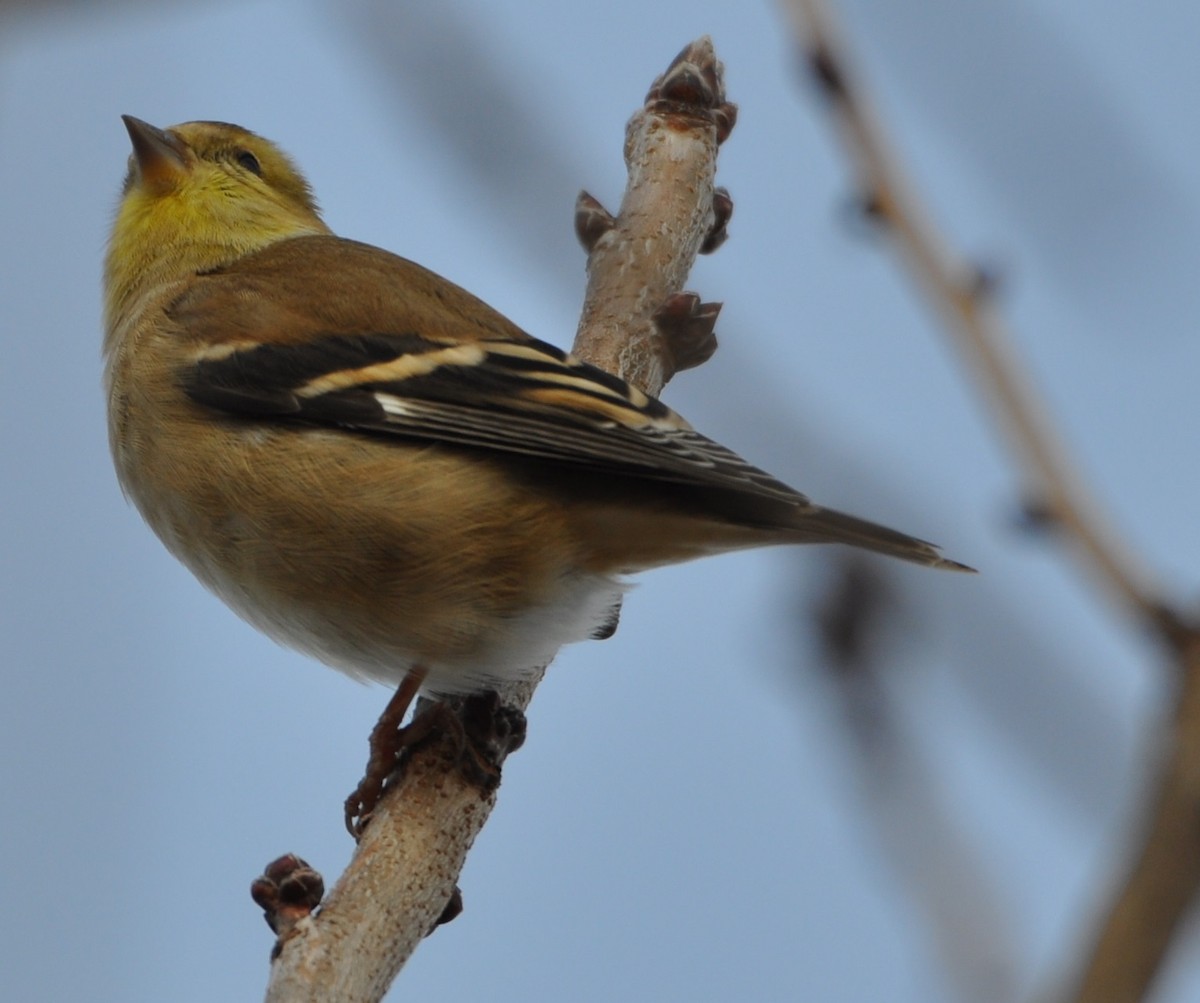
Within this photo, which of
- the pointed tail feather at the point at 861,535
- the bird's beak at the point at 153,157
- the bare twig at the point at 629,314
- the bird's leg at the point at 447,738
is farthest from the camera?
the bird's beak at the point at 153,157

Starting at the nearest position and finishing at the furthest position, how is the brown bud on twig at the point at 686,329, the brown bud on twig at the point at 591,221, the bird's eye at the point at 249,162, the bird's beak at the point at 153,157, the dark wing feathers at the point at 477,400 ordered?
the dark wing feathers at the point at 477,400 → the brown bud on twig at the point at 686,329 → the brown bud on twig at the point at 591,221 → the bird's beak at the point at 153,157 → the bird's eye at the point at 249,162

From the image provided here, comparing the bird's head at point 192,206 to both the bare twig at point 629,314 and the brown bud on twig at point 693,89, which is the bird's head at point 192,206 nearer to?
the bare twig at point 629,314

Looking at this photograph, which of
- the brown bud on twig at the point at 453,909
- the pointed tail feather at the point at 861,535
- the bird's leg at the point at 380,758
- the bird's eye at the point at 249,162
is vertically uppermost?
the bird's eye at the point at 249,162

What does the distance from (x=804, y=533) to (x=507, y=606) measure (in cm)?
88

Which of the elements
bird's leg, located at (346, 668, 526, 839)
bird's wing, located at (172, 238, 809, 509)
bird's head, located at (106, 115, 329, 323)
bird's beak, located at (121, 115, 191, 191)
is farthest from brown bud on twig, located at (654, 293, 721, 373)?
bird's beak, located at (121, 115, 191, 191)

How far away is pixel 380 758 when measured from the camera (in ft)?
12.0

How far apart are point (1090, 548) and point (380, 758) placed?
268 cm

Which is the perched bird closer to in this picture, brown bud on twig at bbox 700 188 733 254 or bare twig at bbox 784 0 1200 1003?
brown bud on twig at bbox 700 188 733 254

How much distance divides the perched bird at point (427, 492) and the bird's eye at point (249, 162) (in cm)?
185

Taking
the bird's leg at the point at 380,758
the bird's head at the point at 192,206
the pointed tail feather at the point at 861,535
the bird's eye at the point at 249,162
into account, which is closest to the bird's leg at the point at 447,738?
the bird's leg at the point at 380,758

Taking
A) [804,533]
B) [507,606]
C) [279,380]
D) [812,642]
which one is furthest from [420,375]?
[812,642]

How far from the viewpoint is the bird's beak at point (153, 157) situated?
18.6 feet

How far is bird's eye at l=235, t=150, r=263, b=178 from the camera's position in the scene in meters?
6.06

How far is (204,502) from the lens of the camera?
4.07 metres
